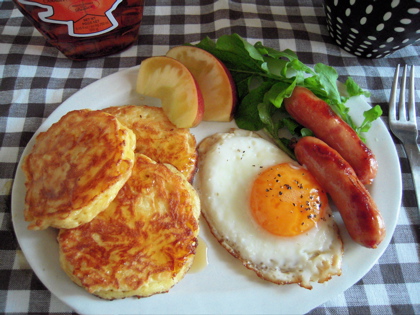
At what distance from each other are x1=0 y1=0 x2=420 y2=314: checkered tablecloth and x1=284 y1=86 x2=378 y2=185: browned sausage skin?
1.46 ft

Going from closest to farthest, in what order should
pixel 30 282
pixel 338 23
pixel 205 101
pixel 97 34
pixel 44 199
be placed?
pixel 44 199 → pixel 30 282 → pixel 205 101 → pixel 97 34 → pixel 338 23

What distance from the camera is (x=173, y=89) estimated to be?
1834 mm

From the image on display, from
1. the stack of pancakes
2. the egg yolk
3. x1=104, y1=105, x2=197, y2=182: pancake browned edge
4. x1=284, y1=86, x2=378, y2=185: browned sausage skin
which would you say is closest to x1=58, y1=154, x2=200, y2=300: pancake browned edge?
the stack of pancakes

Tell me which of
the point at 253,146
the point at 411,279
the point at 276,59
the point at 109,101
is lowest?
the point at 411,279

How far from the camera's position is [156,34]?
7.95 ft

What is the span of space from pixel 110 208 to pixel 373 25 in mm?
1817

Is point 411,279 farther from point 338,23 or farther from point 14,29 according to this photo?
point 14,29

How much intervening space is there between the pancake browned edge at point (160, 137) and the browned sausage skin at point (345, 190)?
56 centimetres

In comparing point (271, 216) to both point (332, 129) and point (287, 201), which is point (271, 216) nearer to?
point (287, 201)

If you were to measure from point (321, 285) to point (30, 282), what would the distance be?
1332 mm

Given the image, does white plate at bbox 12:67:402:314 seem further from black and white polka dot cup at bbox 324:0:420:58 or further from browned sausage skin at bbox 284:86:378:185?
black and white polka dot cup at bbox 324:0:420:58

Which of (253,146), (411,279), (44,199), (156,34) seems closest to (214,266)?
(253,146)

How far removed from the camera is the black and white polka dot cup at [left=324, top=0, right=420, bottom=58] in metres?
1.87

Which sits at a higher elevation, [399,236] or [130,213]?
[130,213]
